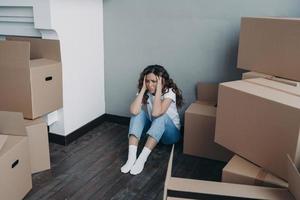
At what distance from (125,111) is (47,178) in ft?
3.06

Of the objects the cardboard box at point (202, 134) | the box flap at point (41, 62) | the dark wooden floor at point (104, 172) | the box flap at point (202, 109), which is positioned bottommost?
the dark wooden floor at point (104, 172)

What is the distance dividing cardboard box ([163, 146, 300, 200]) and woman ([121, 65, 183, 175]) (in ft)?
2.16

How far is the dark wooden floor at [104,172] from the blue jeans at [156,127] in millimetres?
110

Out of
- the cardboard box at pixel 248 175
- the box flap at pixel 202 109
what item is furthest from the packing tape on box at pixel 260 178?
the box flap at pixel 202 109

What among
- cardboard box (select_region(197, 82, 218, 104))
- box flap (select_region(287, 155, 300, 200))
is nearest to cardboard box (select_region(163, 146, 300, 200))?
box flap (select_region(287, 155, 300, 200))

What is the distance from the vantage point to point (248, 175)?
4.61 ft

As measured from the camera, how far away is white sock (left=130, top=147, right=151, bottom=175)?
190 cm

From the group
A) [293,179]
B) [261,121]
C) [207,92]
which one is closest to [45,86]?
[207,92]

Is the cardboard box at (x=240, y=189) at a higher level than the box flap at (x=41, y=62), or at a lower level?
lower

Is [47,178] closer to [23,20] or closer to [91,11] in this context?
[23,20]

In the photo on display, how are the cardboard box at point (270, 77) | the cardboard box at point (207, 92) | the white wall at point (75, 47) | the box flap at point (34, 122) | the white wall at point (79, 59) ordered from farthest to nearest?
the cardboard box at point (207, 92) < the white wall at point (79, 59) < the white wall at point (75, 47) < the box flap at point (34, 122) < the cardboard box at point (270, 77)

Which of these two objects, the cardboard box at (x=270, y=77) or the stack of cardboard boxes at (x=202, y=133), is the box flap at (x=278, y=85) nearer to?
the cardboard box at (x=270, y=77)

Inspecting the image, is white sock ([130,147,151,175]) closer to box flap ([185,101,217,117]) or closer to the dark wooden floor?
the dark wooden floor

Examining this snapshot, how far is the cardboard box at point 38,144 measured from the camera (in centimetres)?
179
